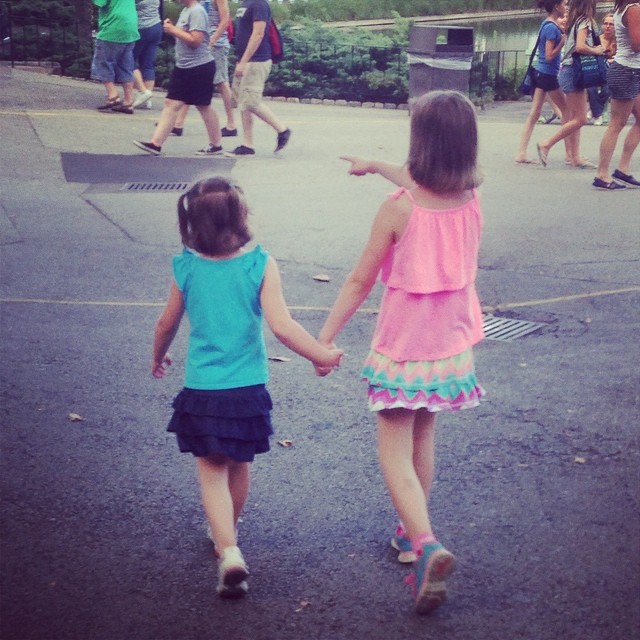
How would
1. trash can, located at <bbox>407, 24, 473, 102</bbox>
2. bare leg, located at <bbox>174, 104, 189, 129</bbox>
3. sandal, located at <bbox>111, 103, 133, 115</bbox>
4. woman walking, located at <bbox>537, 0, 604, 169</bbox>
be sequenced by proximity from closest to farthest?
1. woman walking, located at <bbox>537, 0, 604, 169</bbox>
2. bare leg, located at <bbox>174, 104, 189, 129</bbox>
3. sandal, located at <bbox>111, 103, 133, 115</bbox>
4. trash can, located at <bbox>407, 24, 473, 102</bbox>

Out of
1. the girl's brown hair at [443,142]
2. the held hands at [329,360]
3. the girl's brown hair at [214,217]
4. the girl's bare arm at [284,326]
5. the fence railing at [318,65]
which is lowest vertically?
the fence railing at [318,65]

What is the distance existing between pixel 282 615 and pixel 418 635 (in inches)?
17.2

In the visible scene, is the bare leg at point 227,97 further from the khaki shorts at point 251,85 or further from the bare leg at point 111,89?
the bare leg at point 111,89

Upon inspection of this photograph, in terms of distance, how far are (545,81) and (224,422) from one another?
9403mm

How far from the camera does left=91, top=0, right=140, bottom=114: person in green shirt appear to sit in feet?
48.5

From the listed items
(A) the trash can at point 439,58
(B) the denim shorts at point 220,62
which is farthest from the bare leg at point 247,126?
(A) the trash can at point 439,58

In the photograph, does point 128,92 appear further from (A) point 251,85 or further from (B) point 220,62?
(A) point 251,85

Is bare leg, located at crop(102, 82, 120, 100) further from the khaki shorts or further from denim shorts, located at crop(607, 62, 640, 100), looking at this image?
denim shorts, located at crop(607, 62, 640, 100)

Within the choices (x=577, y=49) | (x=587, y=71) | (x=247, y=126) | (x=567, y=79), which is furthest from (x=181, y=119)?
(x=587, y=71)

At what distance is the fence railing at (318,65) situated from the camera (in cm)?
2012

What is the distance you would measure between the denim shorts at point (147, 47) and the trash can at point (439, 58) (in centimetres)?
347

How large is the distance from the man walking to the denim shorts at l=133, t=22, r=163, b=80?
3.35m

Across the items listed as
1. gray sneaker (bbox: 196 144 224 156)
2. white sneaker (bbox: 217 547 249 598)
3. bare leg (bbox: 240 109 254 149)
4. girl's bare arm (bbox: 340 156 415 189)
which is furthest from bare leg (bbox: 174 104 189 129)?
white sneaker (bbox: 217 547 249 598)

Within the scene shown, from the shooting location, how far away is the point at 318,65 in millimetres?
20328
